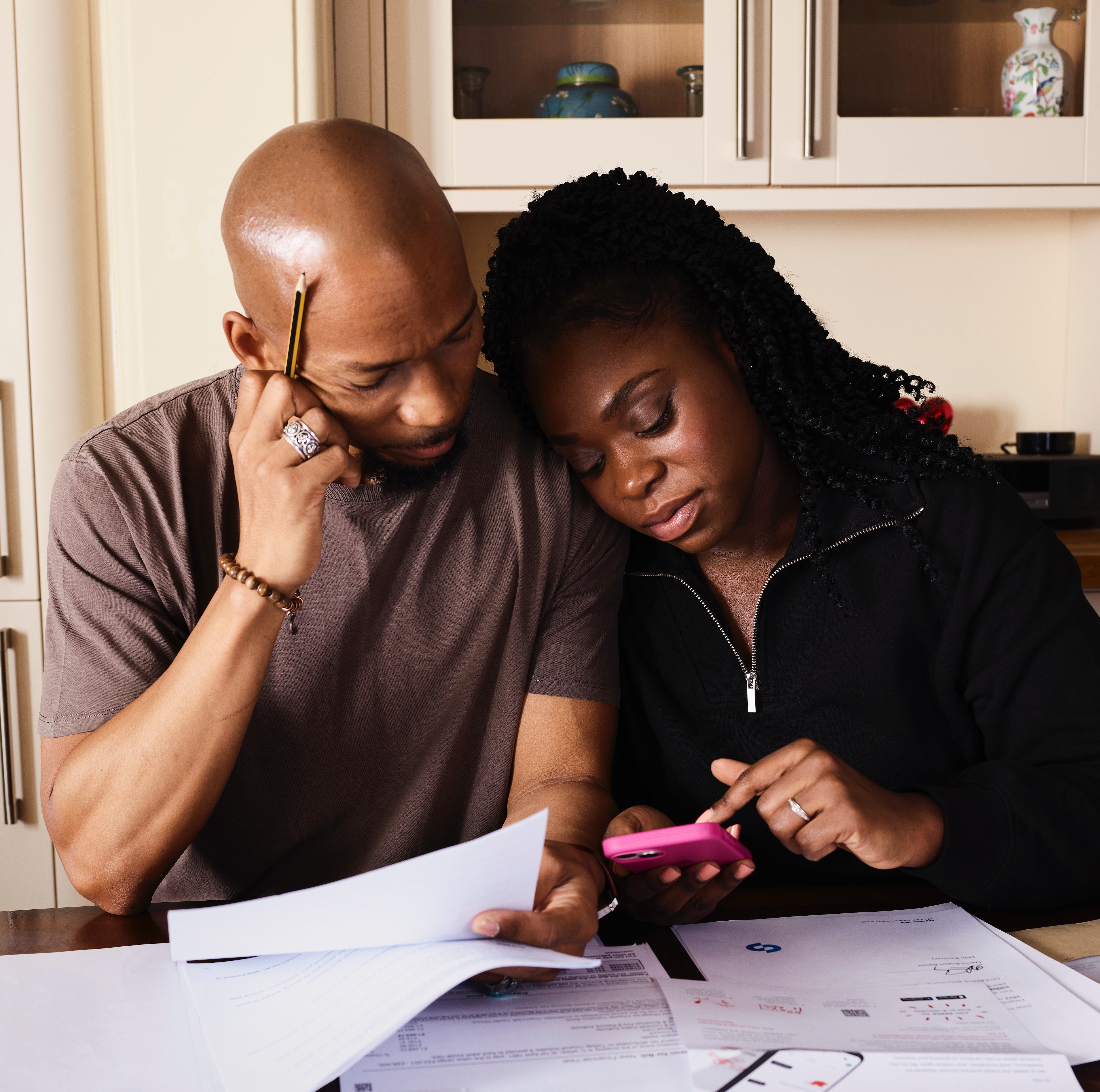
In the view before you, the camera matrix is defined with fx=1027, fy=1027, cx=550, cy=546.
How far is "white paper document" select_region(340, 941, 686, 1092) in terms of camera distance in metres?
0.57

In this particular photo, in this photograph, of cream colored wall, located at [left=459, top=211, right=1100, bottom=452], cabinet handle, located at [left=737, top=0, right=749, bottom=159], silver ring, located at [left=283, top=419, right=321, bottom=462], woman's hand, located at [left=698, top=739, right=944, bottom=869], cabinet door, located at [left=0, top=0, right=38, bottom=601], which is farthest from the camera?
cream colored wall, located at [left=459, top=211, right=1100, bottom=452]

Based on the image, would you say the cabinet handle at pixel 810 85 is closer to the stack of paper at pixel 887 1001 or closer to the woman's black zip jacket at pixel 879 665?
the woman's black zip jacket at pixel 879 665

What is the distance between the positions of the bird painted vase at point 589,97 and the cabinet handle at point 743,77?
0.65ft

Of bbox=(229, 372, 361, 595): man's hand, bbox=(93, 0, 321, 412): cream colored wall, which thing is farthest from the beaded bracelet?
bbox=(93, 0, 321, 412): cream colored wall

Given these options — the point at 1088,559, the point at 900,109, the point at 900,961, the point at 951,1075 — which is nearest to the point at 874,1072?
the point at 951,1075

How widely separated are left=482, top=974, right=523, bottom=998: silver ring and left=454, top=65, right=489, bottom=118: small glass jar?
65.6 inches

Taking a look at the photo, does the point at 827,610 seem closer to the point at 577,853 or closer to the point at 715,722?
the point at 715,722

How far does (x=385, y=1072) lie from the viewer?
584 mm

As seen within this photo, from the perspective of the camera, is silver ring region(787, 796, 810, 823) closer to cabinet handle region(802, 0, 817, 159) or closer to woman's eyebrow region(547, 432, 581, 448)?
woman's eyebrow region(547, 432, 581, 448)

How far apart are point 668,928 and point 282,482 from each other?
0.48 m

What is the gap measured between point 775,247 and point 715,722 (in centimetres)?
150

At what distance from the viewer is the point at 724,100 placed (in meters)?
1.92

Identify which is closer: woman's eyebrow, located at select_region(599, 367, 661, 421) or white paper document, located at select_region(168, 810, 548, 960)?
white paper document, located at select_region(168, 810, 548, 960)

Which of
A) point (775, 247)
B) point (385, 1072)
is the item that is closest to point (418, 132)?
point (775, 247)
